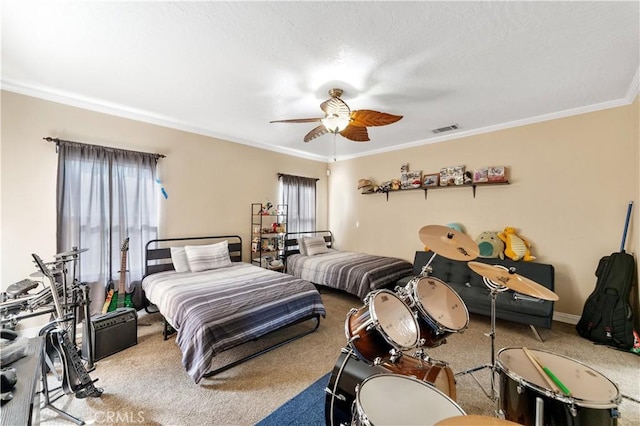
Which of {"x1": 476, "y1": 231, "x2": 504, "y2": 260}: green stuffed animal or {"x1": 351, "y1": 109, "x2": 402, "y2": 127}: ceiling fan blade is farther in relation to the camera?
{"x1": 476, "y1": 231, "x2": 504, "y2": 260}: green stuffed animal

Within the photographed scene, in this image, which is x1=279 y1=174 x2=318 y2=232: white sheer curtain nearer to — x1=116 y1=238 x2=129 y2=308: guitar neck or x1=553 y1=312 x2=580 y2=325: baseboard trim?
x1=116 y1=238 x2=129 y2=308: guitar neck

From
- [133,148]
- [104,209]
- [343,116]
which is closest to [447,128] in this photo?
[343,116]

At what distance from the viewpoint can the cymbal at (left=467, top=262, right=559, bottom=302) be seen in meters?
1.59

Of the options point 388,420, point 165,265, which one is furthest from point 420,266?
point 165,265

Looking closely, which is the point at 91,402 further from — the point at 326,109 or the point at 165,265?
the point at 326,109

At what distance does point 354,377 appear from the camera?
1.42 metres

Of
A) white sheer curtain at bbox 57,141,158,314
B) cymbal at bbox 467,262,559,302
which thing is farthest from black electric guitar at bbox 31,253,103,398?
cymbal at bbox 467,262,559,302

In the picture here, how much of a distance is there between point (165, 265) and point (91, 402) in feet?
6.14

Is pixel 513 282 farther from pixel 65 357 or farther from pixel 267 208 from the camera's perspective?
pixel 267 208

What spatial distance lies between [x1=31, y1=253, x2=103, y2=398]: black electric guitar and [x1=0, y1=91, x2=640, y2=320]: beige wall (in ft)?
4.75

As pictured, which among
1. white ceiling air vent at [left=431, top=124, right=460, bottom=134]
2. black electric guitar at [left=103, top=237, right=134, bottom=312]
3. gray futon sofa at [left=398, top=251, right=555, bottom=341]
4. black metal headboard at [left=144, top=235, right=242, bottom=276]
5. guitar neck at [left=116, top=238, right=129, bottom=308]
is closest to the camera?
gray futon sofa at [left=398, top=251, right=555, bottom=341]

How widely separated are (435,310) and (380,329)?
643 mm

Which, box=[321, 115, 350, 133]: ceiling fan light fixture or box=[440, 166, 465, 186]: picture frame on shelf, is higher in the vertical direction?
box=[321, 115, 350, 133]: ceiling fan light fixture

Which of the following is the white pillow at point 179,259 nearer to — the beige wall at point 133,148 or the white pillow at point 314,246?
the beige wall at point 133,148
